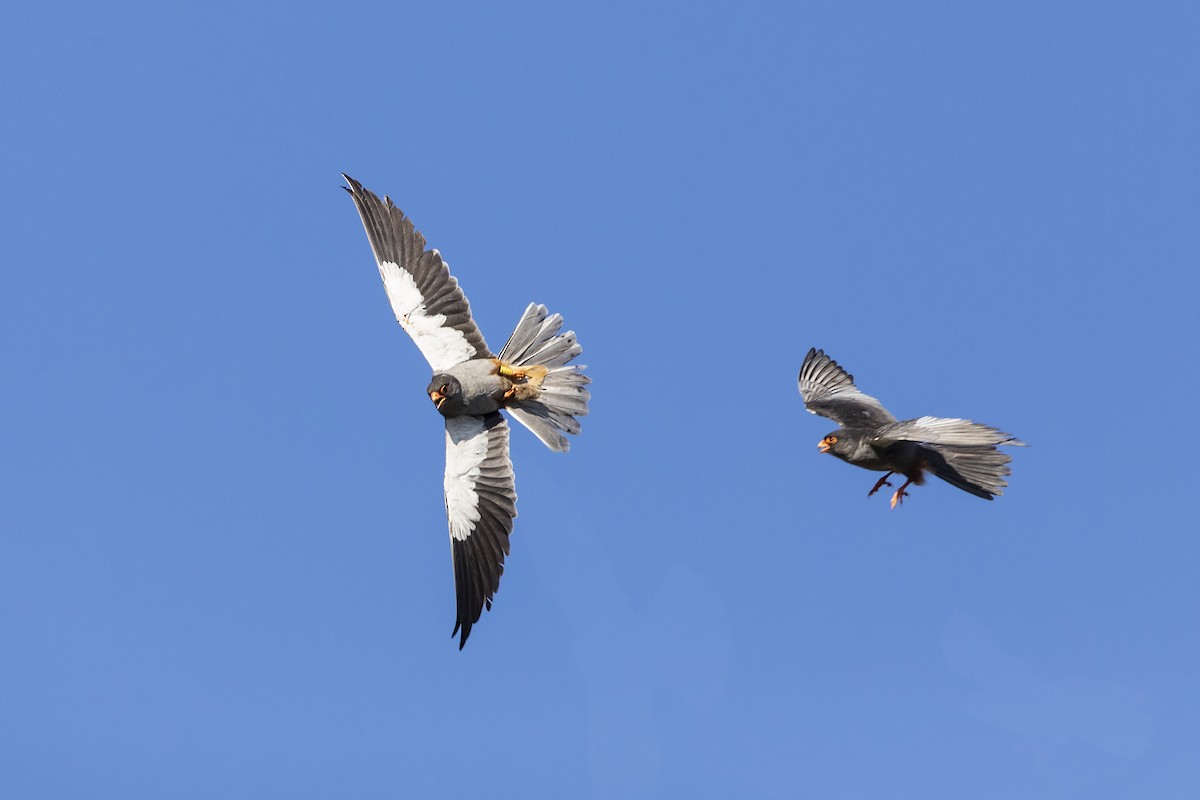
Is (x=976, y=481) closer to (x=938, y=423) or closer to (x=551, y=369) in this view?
(x=938, y=423)

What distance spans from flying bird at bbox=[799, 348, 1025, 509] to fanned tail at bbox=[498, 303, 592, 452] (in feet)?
8.96

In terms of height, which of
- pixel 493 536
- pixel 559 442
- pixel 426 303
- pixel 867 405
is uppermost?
pixel 867 405

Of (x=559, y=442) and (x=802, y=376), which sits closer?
(x=559, y=442)

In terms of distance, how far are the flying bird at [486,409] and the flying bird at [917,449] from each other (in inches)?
116

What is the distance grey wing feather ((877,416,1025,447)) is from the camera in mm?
12781

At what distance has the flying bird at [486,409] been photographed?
15.1 metres

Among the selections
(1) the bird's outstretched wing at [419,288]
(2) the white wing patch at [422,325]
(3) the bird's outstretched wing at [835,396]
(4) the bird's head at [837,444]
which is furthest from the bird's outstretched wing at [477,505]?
(3) the bird's outstretched wing at [835,396]

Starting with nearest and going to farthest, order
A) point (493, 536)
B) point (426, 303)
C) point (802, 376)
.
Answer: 1. point (493, 536)
2. point (426, 303)
3. point (802, 376)

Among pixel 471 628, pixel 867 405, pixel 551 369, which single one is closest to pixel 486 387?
pixel 551 369

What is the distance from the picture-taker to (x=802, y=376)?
58.6ft

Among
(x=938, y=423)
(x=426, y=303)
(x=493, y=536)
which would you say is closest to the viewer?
(x=938, y=423)

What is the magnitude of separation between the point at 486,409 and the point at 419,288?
1823 millimetres

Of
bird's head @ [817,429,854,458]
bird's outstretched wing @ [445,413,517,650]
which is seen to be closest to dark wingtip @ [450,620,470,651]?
bird's outstretched wing @ [445,413,517,650]

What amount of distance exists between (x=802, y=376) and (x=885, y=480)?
2.89 m
